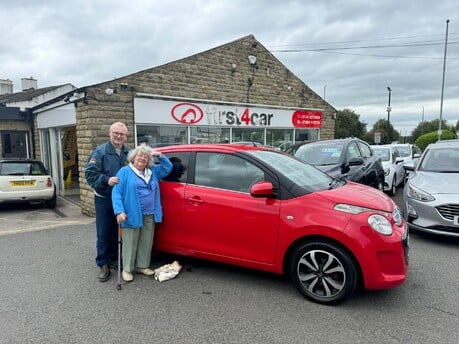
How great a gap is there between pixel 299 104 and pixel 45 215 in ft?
31.9

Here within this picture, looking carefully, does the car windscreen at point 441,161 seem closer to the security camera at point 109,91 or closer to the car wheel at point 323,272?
the car wheel at point 323,272

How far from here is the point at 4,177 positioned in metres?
8.24

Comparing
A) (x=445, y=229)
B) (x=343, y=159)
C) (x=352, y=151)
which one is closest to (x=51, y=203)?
(x=343, y=159)

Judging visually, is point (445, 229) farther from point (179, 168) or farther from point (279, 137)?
point (279, 137)

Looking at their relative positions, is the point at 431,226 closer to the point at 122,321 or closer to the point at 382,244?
the point at 382,244

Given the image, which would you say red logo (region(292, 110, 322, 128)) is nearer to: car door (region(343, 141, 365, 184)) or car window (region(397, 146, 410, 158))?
car window (region(397, 146, 410, 158))

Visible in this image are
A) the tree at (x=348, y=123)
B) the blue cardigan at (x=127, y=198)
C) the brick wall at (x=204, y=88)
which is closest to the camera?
the blue cardigan at (x=127, y=198)

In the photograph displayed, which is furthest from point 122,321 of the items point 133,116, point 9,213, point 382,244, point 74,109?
point 9,213

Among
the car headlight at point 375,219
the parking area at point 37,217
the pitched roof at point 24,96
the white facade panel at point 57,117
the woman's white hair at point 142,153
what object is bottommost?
the parking area at point 37,217

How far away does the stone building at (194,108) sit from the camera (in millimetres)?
7781

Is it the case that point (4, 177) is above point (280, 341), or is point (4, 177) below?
above

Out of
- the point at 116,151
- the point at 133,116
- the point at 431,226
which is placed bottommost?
the point at 431,226

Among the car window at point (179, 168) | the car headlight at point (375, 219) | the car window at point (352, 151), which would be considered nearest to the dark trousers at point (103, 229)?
the car window at point (179, 168)

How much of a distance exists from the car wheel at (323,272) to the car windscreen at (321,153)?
3.72m
